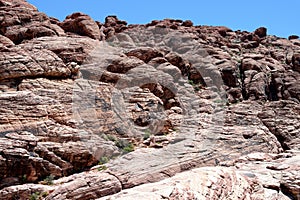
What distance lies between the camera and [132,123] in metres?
17.7

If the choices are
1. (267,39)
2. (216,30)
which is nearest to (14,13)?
(216,30)

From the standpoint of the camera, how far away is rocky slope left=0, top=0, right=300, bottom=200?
10203mm

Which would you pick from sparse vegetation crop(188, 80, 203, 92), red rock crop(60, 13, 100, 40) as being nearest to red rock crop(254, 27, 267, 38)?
sparse vegetation crop(188, 80, 203, 92)

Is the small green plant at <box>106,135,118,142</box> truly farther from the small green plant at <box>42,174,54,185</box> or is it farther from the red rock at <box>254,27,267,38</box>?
the red rock at <box>254,27,267,38</box>

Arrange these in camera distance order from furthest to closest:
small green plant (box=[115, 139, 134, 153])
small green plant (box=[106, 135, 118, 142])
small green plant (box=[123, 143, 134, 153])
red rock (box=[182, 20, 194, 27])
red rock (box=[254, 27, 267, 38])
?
1. red rock (box=[254, 27, 267, 38])
2. red rock (box=[182, 20, 194, 27])
3. small green plant (box=[106, 135, 118, 142])
4. small green plant (box=[115, 139, 134, 153])
5. small green plant (box=[123, 143, 134, 153])

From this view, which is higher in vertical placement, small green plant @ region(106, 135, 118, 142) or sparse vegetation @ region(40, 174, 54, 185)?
small green plant @ region(106, 135, 118, 142)

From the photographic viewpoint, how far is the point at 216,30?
44594 millimetres

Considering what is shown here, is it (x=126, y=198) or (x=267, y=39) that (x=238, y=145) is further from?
(x=267, y=39)

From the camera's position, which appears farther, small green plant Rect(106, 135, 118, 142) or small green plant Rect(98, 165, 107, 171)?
small green plant Rect(106, 135, 118, 142)

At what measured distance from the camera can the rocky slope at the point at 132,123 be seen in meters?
10.2

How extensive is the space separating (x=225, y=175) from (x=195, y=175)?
105cm

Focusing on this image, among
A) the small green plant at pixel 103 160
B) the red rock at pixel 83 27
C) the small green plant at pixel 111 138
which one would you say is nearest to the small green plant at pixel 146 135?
the small green plant at pixel 111 138

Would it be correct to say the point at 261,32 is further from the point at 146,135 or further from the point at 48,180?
the point at 48,180

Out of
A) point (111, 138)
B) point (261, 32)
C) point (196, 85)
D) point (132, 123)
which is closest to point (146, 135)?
point (132, 123)
